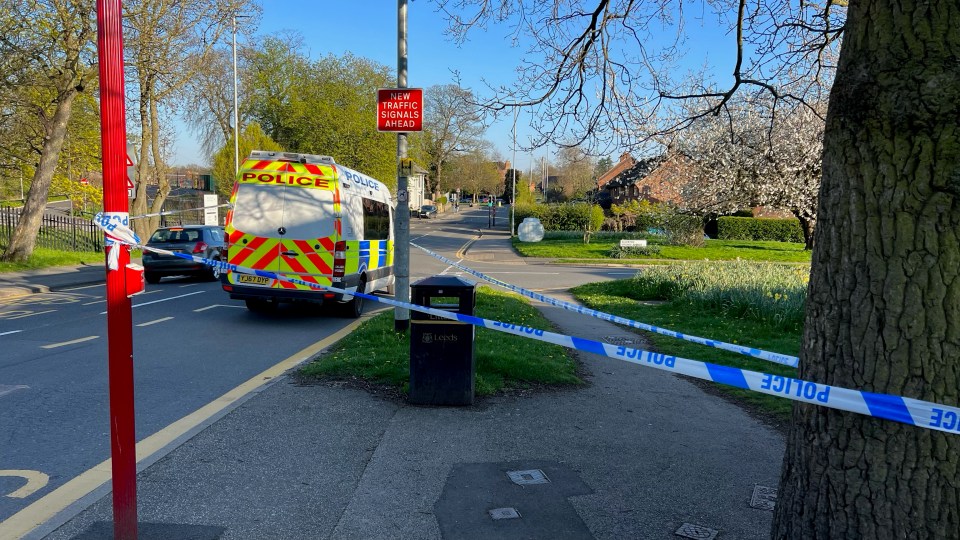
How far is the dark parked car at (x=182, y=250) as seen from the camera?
58.0ft

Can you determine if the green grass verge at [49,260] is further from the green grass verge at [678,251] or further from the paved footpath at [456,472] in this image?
the green grass verge at [678,251]

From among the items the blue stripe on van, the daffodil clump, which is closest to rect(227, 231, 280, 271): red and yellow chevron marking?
the blue stripe on van

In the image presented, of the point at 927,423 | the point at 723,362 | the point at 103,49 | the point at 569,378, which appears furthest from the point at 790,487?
the point at 723,362

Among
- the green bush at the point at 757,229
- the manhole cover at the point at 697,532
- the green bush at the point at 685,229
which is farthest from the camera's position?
the green bush at the point at 757,229

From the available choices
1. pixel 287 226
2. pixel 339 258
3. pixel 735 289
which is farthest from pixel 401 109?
pixel 735 289

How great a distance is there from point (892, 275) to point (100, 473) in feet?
15.4

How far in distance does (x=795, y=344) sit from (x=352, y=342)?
232 inches

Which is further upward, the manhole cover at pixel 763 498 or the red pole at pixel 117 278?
the red pole at pixel 117 278

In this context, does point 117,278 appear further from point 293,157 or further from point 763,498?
point 293,157

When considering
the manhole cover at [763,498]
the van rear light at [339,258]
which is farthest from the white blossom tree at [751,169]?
the manhole cover at [763,498]

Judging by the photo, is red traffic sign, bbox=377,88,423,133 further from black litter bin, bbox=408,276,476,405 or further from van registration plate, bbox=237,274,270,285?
van registration plate, bbox=237,274,270,285

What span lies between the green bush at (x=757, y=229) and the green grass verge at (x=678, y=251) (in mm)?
5358

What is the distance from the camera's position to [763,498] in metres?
4.12

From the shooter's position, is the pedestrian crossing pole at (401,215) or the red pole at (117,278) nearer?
the red pole at (117,278)
